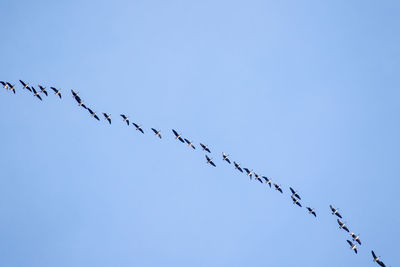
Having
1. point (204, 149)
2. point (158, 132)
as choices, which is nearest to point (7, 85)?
point (158, 132)

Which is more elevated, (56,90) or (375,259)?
(56,90)

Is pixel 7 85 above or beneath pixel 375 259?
above

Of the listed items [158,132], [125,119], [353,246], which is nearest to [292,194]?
[353,246]

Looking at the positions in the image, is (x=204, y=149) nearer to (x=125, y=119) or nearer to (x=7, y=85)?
(x=125, y=119)

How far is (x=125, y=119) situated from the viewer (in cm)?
9131

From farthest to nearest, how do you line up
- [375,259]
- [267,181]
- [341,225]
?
1. [267,181]
2. [341,225]
3. [375,259]

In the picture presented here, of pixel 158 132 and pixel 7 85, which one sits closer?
pixel 7 85

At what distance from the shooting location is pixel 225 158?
313ft

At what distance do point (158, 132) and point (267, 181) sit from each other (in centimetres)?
2142

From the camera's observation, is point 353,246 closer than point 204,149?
Yes

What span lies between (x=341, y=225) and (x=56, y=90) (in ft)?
172

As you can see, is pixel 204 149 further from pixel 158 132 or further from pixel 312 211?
pixel 312 211

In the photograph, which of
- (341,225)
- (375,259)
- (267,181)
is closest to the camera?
(375,259)

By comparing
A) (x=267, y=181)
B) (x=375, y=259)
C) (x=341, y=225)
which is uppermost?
(x=267, y=181)
